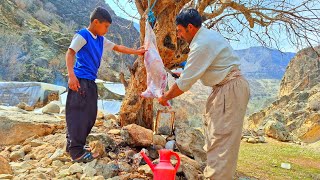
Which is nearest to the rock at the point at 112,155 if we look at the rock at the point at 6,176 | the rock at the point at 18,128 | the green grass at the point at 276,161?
the rock at the point at 6,176

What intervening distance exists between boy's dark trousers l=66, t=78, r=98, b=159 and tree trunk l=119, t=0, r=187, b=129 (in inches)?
61.1

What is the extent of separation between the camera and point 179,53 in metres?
5.26

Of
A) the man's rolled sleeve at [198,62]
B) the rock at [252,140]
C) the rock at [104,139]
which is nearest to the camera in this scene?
the man's rolled sleeve at [198,62]

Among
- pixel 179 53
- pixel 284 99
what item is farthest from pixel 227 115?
pixel 284 99

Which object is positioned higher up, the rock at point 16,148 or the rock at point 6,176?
the rock at point 6,176

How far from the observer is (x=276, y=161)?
8352mm

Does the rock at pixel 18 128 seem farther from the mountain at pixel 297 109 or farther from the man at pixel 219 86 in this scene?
the mountain at pixel 297 109

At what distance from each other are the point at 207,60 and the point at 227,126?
0.53 m

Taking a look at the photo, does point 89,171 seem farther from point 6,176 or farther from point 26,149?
point 26,149

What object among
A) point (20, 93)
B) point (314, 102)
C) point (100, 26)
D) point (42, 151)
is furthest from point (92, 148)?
point (314, 102)

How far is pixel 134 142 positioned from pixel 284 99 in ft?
52.1

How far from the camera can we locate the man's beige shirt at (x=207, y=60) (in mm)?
2520

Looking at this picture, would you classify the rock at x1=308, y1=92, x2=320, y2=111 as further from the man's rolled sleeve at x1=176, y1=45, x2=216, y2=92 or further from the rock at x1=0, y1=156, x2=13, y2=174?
the rock at x1=0, y1=156, x2=13, y2=174

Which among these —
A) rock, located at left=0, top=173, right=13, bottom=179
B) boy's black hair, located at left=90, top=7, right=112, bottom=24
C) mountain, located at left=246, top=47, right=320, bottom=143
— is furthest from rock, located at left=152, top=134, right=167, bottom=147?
mountain, located at left=246, top=47, right=320, bottom=143
